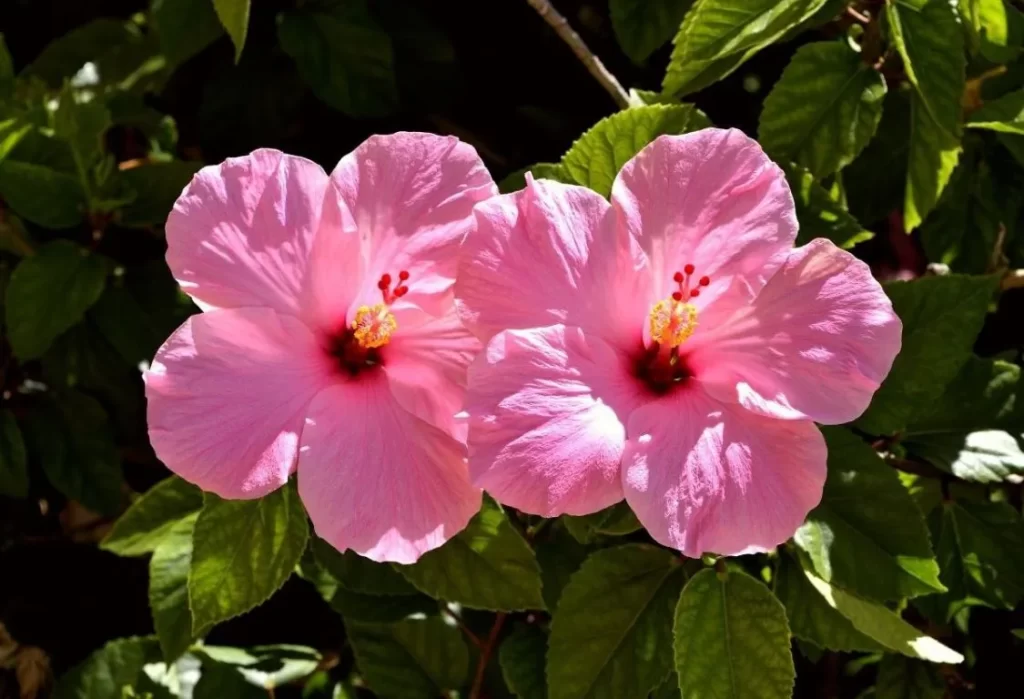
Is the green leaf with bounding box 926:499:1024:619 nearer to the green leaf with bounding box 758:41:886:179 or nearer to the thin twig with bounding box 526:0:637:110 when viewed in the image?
the green leaf with bounding box 758:41:886:179

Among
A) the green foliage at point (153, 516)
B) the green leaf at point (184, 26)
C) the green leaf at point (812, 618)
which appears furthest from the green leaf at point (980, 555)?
the green leaf at point (184, 26)

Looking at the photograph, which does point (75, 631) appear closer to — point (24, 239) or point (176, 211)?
point (24, 239)

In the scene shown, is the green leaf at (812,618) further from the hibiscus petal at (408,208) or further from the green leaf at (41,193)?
the green leaf at (41,193)

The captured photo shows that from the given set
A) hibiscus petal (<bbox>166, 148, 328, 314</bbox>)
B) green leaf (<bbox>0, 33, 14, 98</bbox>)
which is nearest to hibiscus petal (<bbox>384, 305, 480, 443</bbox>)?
hibiscus petal (<bbox>166, 148, 328, 314</bbox>)

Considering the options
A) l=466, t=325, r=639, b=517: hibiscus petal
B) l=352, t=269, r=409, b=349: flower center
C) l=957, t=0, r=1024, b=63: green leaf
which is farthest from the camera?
l=957, t=0, r=1024, b=63: green leaf

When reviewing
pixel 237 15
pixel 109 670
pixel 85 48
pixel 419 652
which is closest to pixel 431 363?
pixel 237 15

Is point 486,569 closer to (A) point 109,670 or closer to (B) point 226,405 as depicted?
(B) point 226,405
